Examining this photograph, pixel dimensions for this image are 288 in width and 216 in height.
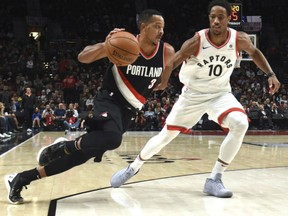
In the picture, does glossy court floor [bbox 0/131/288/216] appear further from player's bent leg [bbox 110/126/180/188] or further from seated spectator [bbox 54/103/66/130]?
seated spectator [bbox 54/103/66/130]

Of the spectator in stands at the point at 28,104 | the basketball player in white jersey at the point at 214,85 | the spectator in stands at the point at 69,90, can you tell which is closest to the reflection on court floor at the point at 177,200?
the basketball player in white jersey at the point at 214,85

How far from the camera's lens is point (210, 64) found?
14.0ft

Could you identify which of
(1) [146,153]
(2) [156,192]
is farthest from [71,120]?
(2) [156,192]

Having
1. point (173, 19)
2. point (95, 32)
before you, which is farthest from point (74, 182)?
point (173, 19)

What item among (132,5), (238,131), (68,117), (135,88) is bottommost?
(68,117)

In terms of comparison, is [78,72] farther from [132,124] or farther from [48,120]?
[48,120]

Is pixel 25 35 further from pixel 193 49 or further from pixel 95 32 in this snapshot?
pixel 193 49

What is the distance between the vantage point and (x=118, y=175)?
444cm

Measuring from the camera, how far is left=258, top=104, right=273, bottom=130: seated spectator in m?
17.1

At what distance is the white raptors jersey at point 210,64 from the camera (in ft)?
13.9

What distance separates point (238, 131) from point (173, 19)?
21888 millimetres

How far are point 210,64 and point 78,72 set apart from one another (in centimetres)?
1571

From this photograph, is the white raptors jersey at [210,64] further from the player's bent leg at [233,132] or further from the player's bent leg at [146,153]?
the player's bent leg at [146,153]

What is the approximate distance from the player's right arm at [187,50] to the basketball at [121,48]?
0.64m
